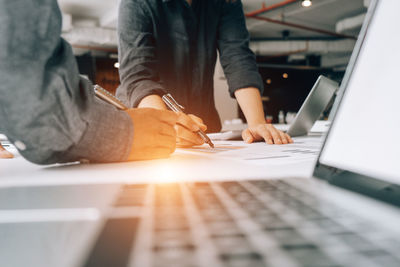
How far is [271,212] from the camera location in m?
0.23

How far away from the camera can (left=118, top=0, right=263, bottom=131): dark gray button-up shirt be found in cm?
122

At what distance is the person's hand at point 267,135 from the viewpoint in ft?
3.19

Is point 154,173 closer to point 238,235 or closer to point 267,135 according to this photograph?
point 238,235

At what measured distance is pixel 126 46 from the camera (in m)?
1.26

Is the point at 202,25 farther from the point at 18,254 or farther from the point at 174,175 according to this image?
the point at 18,254

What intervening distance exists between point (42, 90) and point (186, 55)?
1.06 m

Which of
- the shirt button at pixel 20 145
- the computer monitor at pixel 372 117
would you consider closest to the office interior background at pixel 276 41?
the computer monitor at pixel 372 117

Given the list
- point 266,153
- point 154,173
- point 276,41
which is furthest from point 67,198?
point 276,41

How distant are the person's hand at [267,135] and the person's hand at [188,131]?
236 millimetres

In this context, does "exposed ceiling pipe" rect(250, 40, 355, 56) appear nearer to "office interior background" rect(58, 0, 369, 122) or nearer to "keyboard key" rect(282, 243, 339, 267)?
"office interior background" rect(58, 0, 369, 122)

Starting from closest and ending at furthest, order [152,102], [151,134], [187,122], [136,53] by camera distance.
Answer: [151,134]
[187,122]
[152,102]
[136,53]

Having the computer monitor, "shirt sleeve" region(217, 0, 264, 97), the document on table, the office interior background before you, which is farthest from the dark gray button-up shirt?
the office interior background

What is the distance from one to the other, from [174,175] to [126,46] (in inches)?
38.7

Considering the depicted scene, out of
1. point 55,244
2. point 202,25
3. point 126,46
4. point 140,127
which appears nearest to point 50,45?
point 140,127
